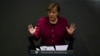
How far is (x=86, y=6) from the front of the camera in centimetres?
371

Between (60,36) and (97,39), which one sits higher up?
(60,36)

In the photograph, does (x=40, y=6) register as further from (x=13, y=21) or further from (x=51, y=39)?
(x=51, y=39)

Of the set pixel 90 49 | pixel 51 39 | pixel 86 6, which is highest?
pixel 86 6

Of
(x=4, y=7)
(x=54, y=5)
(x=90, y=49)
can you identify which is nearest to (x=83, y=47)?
(x=90, y=49)

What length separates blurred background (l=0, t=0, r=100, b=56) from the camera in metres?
3.72

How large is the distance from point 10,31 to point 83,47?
1.15 metres

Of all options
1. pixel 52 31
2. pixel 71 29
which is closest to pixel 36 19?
pixel 52 31

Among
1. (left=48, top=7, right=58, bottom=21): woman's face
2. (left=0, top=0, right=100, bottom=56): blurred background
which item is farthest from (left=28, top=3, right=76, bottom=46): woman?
(left=0, top=0, right=100, bottom=56): blurred background

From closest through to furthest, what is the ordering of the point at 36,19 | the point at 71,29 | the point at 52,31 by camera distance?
the point at 71,29 → the point at 52,31 → the point at 36,19

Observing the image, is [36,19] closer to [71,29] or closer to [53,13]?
[53,13]

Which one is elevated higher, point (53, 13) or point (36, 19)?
point (53, 13)

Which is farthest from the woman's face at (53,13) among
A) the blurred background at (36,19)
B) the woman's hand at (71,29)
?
the blurred background at (36,19)

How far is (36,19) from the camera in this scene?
3764mm

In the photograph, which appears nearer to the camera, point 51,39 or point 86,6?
point 51,39
